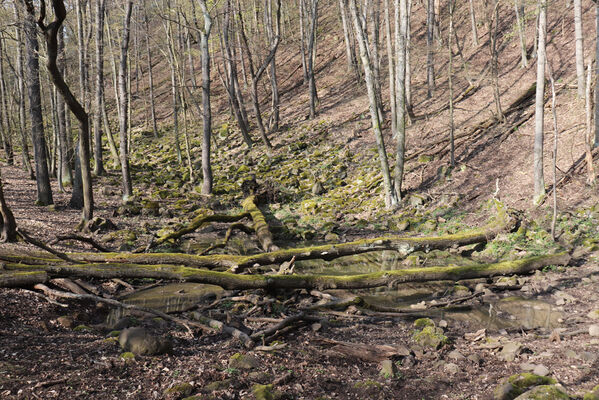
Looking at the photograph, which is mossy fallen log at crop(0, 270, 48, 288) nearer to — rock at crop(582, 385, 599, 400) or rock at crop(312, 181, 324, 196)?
rock at crop(582, 385, 599, 400)

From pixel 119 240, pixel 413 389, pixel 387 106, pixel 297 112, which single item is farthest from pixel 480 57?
pixel 413 389

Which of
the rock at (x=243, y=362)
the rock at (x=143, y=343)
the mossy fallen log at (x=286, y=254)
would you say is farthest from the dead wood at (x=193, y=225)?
the rock at (x=243, y=362)

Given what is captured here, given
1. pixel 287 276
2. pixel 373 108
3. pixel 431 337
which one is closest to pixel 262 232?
pixel 287 276

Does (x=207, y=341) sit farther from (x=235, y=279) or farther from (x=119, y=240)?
(x=119, y=240)

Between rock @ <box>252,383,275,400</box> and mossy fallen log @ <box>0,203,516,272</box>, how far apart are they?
12.3ft

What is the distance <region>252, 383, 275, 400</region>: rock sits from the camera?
144 inches

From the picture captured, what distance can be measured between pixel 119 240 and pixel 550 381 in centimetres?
999

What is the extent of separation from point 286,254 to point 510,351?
462cm

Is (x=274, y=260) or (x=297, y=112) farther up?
(x=297, y=112)

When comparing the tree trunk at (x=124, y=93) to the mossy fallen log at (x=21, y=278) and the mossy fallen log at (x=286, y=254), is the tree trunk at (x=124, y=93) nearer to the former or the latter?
the mossy fallen log at (x=286, y=254)

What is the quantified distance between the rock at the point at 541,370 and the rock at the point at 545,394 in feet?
1.94

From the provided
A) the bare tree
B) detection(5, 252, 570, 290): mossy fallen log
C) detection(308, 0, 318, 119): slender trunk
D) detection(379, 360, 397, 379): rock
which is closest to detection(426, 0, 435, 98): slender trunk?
detection(308, 0, 318, 119): slender trunk

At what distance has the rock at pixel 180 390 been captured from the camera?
3621 millimetres

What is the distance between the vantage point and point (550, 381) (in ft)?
12.9
